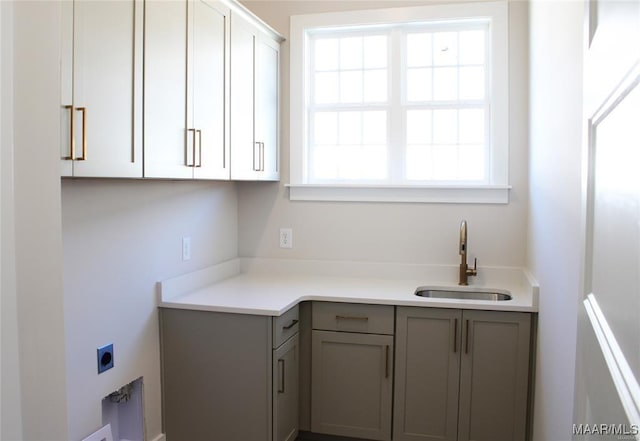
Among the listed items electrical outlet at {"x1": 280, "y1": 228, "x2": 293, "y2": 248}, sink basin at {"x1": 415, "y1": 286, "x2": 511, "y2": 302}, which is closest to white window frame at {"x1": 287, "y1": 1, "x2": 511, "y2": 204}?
electrical outlet at {"x1": 280, "y1": 228, "x2": 293, "y2": 248}

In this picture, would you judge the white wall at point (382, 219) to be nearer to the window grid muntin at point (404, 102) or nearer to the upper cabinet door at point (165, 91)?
the window grid muntin at point (404, 102)

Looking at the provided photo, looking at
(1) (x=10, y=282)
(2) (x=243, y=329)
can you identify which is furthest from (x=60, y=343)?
(2) (x=243, y=329)

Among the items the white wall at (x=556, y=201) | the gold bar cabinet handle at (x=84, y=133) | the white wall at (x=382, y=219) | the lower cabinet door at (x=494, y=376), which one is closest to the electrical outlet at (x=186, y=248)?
the white wall at (x=382, y=219)

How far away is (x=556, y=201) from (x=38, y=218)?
177cm

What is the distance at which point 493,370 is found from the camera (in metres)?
2.71

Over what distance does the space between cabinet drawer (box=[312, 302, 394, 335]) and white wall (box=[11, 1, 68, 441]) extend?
84.8 inches

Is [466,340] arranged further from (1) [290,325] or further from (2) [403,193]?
(2) [403,193]

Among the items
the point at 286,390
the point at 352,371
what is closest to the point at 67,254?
the point at 286,390

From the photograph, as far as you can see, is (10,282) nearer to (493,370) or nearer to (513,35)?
(493,370)

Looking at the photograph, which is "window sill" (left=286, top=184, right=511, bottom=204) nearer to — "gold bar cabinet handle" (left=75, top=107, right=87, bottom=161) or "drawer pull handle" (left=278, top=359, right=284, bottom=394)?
"drawer pull handle" (left=278, top=359, right=284, bottom=394)

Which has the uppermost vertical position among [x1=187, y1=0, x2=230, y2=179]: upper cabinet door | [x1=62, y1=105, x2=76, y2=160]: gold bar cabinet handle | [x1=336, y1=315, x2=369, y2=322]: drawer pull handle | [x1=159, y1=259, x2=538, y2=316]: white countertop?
[x1=187, y1=0, x2=230, y2=179]: upper cabinet door

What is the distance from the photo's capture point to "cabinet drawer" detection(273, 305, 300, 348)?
8.46 feet

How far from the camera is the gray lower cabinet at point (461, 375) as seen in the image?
2.69 m

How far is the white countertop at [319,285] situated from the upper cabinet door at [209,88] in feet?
1.95
